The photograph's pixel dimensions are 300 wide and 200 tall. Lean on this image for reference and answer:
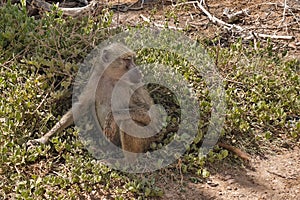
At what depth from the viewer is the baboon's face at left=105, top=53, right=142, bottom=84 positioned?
3387 millimetres

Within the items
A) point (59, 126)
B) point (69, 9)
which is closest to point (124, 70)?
point (59, 126)

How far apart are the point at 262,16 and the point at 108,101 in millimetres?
3154

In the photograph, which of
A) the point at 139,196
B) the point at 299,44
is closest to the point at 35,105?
the point at 139,196

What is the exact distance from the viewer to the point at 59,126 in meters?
3.62

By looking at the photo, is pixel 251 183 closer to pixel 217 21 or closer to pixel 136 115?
pixel 136 115

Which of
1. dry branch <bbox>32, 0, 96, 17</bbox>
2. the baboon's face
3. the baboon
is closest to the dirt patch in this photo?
the baboon

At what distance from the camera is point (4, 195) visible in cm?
315

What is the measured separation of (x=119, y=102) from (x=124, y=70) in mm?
229

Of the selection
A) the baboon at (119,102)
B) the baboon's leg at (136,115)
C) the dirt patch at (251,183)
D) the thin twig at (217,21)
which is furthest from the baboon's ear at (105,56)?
the thin twig at (217,21)

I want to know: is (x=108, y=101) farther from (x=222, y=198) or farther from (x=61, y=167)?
(x=222, y=198)

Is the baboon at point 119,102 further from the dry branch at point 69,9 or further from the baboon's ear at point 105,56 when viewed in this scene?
the dry branch at point 69,9

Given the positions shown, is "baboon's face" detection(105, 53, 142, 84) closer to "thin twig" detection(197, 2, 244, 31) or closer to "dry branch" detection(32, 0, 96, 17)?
"dry branch" detection(32, 0, 96, 17)

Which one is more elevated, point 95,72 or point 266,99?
point 95,72

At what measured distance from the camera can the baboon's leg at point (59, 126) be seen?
3553mm
